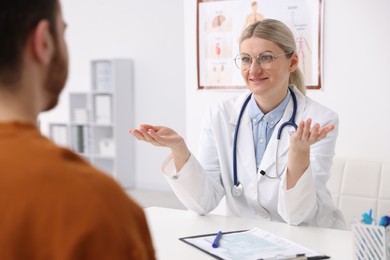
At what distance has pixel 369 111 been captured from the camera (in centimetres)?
292

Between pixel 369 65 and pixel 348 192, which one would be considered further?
pixel 369 65

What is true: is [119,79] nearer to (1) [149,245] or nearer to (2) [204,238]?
(2) [204,238]

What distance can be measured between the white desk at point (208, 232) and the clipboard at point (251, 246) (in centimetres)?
3

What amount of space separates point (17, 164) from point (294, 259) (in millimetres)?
929

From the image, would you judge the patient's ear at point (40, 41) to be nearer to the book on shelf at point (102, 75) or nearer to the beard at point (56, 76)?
the beard at point (56, 76)

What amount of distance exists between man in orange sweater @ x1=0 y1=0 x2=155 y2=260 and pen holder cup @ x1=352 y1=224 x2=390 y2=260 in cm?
75

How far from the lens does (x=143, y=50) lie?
5.90m

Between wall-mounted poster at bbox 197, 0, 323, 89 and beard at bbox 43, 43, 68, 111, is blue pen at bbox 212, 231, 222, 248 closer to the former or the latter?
beard at bbox 43, 43, 68, 111

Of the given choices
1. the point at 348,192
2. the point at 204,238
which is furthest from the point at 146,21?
the point at 204,238

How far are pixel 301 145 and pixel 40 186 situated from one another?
3.92 feet

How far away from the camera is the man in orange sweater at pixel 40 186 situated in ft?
1.96

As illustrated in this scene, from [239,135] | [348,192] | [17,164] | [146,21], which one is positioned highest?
[146,21]

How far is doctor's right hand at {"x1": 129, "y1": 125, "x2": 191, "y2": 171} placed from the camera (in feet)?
5.87

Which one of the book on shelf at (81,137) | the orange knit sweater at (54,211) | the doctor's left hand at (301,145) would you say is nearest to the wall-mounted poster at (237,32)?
the doctor's left hand at (301,145)
